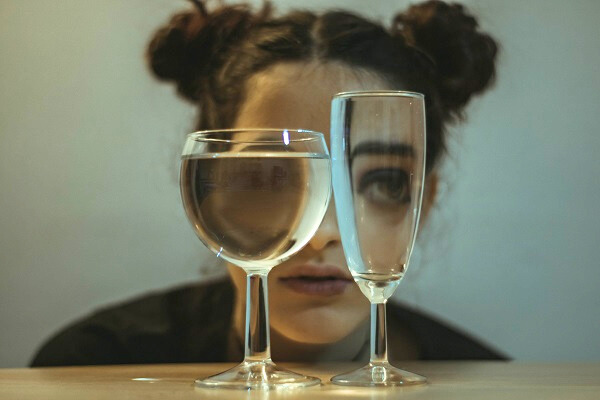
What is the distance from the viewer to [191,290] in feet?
4.27

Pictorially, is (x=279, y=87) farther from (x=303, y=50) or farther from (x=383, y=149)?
(x=383, y=149)

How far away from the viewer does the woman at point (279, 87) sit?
1292 millimetres

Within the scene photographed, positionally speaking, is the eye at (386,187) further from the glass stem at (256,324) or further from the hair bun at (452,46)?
the hair bun at (452,46)

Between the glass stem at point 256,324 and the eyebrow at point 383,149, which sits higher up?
the eyebrow at point 383,149

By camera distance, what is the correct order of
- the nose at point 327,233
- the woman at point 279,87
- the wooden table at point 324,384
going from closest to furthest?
the wooden table at point 324,384 → the nose at point 327,233 → the woman at point 279,87

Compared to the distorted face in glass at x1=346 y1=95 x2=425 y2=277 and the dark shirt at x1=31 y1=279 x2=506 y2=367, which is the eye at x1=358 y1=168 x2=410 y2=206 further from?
the dark shirt at x1=31 y1=279 x2=506 y2=367

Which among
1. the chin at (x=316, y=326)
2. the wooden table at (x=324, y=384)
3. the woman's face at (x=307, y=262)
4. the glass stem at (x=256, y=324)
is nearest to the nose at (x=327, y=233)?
the woman's face at (x=307, y=262)

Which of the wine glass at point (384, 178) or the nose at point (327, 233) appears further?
the nose at point (327, 233)

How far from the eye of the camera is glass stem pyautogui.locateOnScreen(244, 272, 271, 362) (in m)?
0.74

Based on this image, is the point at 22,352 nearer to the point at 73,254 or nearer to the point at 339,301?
the point at 73,254

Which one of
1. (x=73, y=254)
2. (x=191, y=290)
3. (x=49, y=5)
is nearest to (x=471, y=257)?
(x=191, y=290)

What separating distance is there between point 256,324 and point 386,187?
0.52ft

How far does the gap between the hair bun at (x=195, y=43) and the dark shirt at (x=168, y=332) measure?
0.98 feet

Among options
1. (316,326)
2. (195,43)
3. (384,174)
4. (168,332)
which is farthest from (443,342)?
(384,174)
